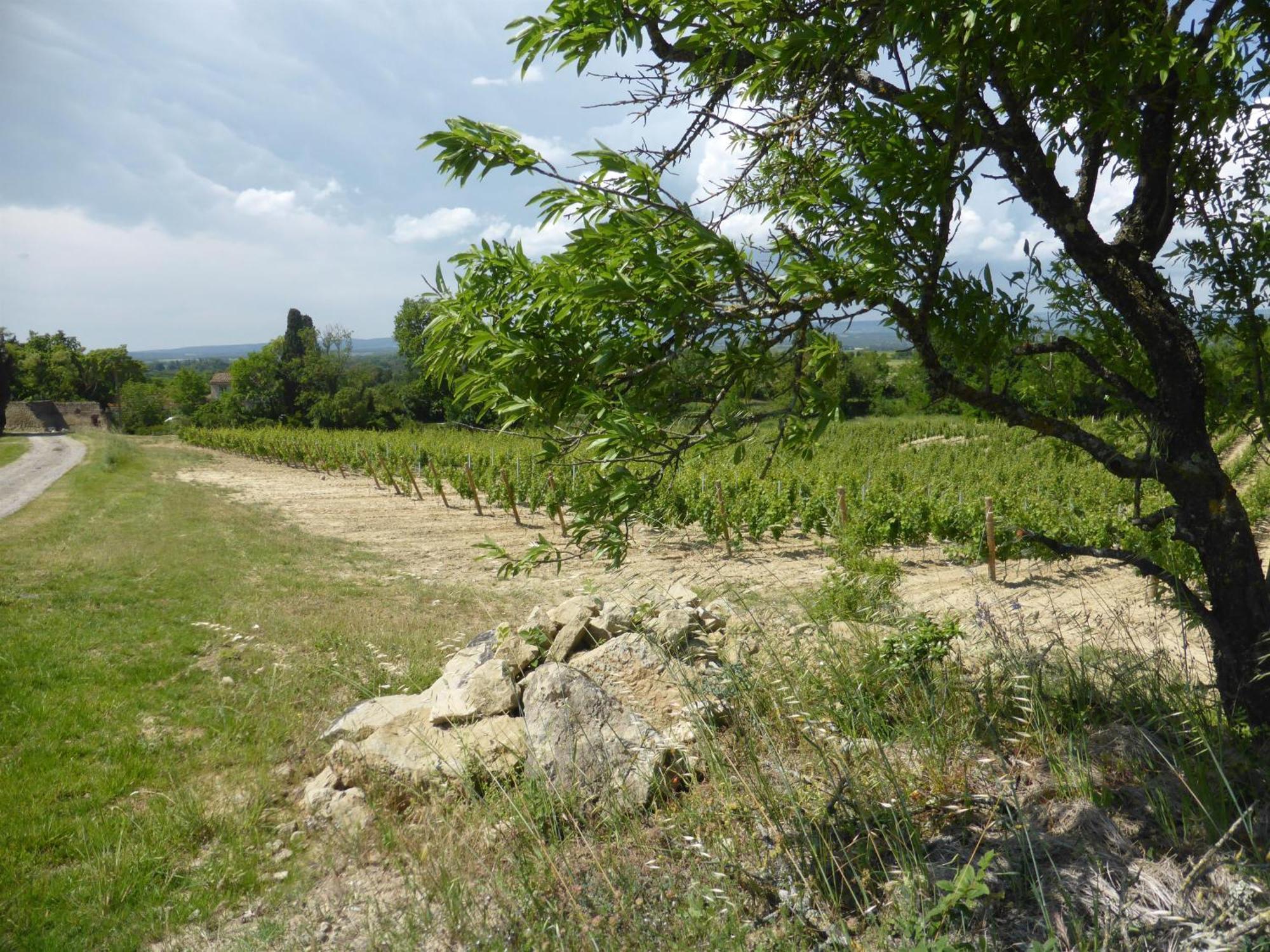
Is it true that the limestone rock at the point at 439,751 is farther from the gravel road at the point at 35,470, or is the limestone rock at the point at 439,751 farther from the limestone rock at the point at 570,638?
the gravel road at the point at 35,470

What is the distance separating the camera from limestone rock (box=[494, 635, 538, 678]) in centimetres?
534

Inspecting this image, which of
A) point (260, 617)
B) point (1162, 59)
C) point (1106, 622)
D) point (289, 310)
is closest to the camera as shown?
point (1162, 59)

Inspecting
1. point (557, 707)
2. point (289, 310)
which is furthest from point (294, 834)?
point (289, 310)

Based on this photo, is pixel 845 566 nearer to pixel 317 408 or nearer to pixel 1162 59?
pixel 1162 59

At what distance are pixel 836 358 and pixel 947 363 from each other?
1850 millimetres

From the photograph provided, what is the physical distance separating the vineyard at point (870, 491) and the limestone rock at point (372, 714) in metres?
1.90

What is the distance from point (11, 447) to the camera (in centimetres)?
3145

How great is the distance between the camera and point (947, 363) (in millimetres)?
3961

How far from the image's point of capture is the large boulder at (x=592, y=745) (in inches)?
140

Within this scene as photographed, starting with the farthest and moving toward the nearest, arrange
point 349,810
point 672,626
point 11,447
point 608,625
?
point 11,447 → point 608,625 → point 672,626 → point 349,810

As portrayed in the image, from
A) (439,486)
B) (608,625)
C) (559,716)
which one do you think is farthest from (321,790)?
(439,486)

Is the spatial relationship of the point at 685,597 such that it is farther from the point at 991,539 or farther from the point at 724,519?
the point at 724,519

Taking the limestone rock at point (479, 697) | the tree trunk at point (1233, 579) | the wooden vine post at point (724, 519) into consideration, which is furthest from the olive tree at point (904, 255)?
the wooden vine post at point (724, 519)

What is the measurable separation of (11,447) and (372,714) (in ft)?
117
